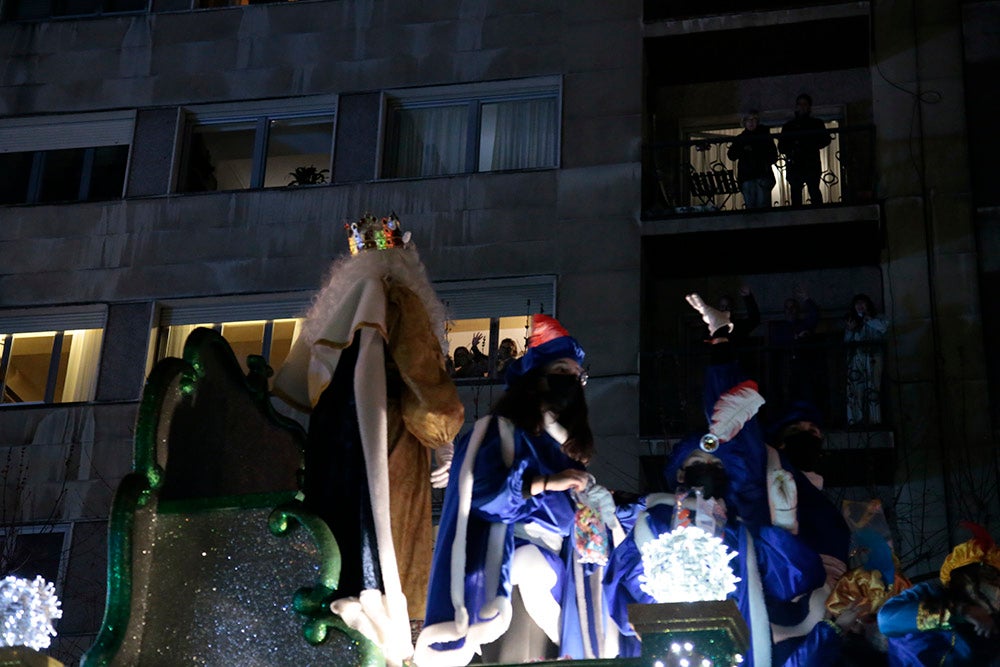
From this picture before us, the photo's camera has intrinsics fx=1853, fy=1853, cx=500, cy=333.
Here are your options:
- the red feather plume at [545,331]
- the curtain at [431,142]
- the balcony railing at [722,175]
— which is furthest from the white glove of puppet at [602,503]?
the curtain at [431,142]

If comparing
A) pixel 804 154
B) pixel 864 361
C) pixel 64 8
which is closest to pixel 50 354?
pixel 64 8

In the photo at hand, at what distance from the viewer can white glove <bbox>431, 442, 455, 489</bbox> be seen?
9.67 meters

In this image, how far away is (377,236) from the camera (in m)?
9.73

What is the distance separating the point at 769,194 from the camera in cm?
2017

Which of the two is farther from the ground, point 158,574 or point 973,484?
point 973,484

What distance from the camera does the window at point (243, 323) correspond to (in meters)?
20.5

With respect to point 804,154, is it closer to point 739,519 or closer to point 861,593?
point 739,519

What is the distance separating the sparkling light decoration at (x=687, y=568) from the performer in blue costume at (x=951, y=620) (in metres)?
1.72

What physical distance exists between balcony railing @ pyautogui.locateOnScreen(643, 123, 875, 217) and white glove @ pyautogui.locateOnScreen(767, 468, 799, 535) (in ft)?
34.9

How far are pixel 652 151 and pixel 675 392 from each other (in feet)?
9.67

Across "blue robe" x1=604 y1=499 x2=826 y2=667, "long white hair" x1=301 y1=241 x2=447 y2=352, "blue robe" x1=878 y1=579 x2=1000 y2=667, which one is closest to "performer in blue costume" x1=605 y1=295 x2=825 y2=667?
"blue robe" x1=604 y1=499 x2=826 y2=667

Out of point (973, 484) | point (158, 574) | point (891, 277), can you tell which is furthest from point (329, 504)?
point (891, 277)

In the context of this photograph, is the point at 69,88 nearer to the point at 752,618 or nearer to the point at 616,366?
the point at 616,366

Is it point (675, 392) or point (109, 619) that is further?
point (675, 392)
